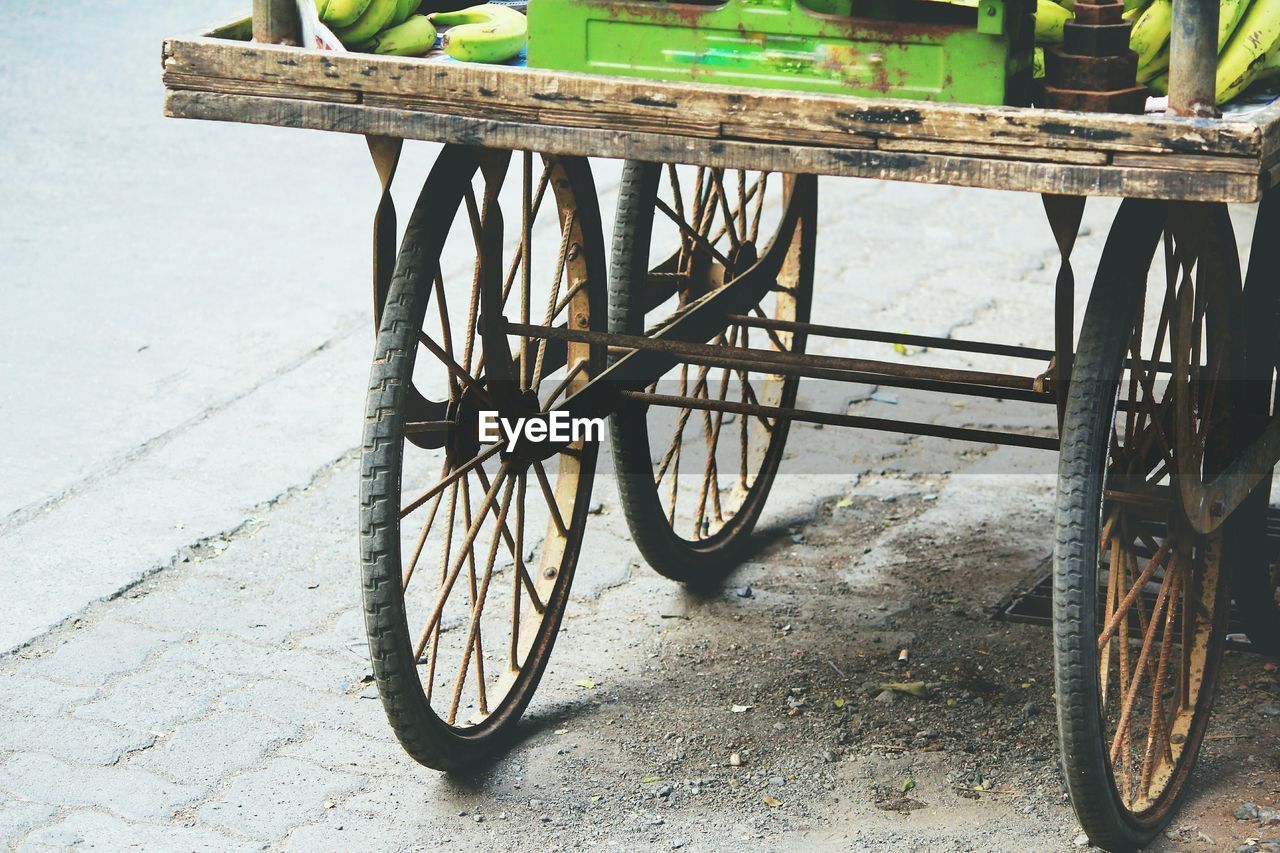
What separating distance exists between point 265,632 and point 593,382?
92 centimetres

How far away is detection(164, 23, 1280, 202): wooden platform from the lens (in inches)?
74.3

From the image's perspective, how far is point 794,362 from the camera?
261 centimetres

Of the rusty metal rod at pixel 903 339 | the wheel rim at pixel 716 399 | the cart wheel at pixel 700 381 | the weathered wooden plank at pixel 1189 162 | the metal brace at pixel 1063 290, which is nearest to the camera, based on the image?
the weathered wooden plank at pixel 1189 162

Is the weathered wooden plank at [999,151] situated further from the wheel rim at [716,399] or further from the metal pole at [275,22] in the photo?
the wheel rim at [716,399]

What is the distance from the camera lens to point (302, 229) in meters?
5.54

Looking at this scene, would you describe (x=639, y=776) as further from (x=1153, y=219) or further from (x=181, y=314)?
(x=181, y=314)

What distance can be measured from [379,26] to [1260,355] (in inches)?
62.2

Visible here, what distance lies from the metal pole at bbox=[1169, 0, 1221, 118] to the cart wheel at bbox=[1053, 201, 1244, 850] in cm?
27

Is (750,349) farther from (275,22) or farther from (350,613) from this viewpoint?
(350,613)

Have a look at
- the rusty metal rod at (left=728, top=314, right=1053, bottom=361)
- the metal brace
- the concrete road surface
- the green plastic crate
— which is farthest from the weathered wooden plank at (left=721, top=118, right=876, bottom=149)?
the concrete road surface

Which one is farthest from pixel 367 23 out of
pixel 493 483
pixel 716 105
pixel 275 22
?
pixel 493 483

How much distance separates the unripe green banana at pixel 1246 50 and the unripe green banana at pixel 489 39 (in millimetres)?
948

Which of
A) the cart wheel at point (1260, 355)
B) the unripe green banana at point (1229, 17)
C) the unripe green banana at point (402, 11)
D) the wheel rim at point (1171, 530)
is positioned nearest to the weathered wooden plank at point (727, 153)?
the unripe green banana at point (402, 11)

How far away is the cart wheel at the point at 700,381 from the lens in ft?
10.5
